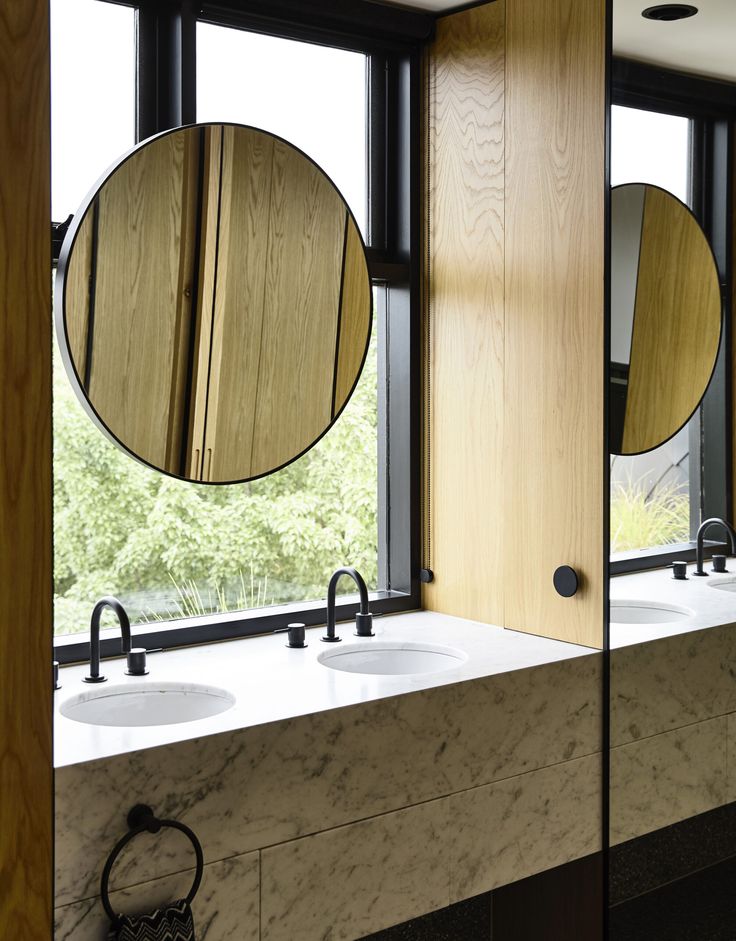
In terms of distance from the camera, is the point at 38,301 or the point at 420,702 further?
the point at 420,702

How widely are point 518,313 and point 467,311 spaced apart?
186mm

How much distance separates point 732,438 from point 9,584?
4.87ft

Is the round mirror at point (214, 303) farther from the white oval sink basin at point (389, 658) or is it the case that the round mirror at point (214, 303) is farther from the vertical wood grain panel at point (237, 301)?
the white oval sink basin at point (389, 658)

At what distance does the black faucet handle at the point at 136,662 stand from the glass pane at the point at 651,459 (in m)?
1.06

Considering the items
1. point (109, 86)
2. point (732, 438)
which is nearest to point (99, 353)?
point (109, 86)

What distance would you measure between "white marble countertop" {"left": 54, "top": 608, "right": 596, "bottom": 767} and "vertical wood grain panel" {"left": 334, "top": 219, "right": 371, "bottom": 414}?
613mm

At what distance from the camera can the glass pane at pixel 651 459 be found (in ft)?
7.07

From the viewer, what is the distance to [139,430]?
2277 millimetres

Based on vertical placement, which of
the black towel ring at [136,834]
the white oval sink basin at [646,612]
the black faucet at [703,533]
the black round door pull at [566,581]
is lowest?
the black towel ring at [136,834]

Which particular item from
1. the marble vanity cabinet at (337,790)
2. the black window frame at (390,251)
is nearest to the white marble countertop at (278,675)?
the marble vanity cabinet at (337,790)

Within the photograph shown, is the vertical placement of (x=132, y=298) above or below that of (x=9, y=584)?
above

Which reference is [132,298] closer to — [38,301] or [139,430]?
[139,430]

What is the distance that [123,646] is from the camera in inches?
83.8

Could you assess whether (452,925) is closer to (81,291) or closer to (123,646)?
(123,646)
